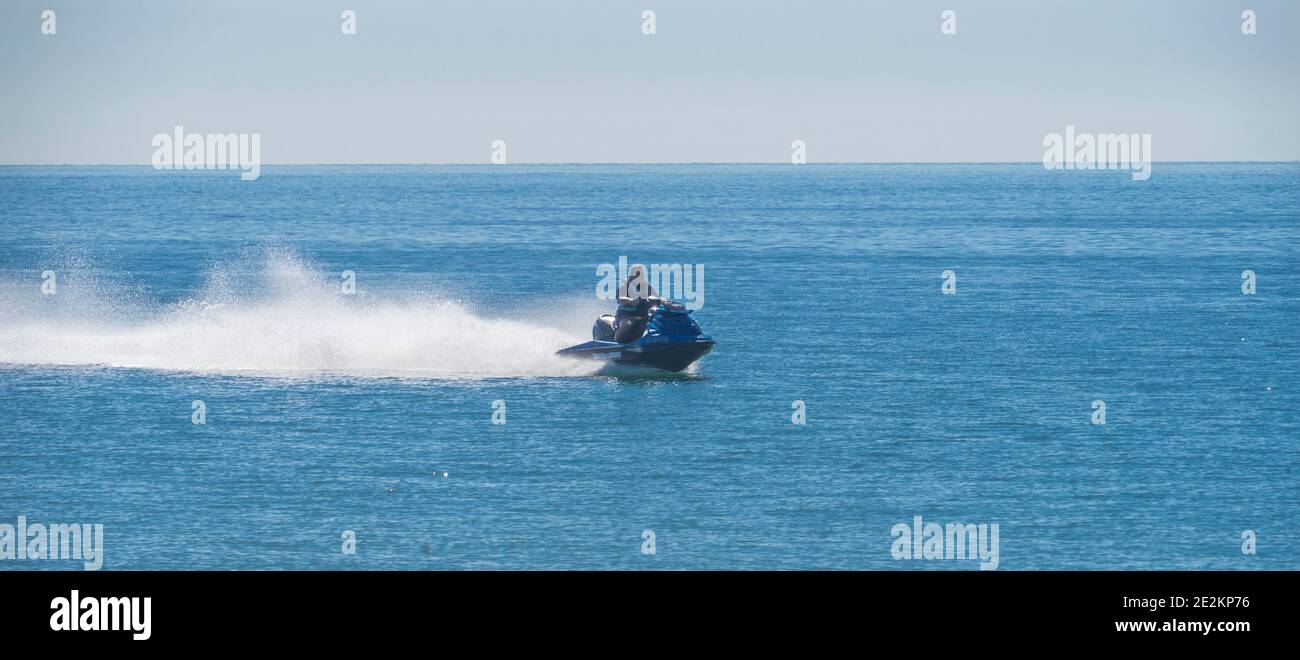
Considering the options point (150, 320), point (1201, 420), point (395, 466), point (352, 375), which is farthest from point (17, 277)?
point (1201, 420)

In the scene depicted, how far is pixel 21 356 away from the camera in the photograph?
67.4 meters

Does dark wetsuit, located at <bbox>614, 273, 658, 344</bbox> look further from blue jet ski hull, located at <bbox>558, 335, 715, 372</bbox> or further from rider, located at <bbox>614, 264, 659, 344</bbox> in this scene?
blue jet ski hull, located at <bbox>558, 335, 715, 372</bbox>

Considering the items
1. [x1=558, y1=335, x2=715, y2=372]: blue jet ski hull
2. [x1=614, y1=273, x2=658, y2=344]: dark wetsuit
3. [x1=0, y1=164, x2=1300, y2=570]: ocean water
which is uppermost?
[x1=614, y1=273, x2=658, y2=344]: dark wetsuit

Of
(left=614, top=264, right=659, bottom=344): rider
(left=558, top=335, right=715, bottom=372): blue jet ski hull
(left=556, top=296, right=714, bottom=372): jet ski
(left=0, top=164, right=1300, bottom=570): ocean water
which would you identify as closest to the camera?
(left=0, top=164, right=1300, bottom=570): ocean water

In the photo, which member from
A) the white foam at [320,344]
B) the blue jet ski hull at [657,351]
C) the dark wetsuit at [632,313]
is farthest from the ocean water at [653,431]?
the dark wetsuit at [632,313]

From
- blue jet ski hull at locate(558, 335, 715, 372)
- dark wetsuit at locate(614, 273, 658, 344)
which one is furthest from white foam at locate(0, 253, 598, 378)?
dark wetsuit at locate(614, 273, 658, 344)

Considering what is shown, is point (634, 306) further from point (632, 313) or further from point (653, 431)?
point (653, 431)

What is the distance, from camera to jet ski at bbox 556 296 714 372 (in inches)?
2264

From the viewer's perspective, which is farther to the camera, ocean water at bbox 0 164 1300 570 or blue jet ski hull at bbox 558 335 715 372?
blue jet ski hull at bbox 558 335 715 372

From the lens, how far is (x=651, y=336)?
5791 centimetres

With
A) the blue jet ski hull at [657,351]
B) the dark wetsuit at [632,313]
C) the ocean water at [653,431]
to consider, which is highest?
the dark wetsuit at [632,313]

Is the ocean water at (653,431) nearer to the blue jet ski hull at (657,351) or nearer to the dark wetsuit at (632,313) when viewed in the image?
the blue jet ski hull at (657,351)

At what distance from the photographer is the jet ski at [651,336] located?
189 feet

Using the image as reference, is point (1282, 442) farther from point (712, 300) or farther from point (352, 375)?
point (712, 300)
